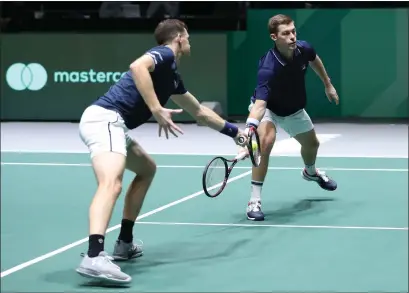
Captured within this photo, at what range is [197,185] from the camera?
980cm

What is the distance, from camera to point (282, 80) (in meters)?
8.16

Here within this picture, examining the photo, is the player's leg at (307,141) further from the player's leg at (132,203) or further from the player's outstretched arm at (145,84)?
the player's outstretched arm at (145,84)

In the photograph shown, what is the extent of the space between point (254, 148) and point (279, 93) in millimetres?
1001

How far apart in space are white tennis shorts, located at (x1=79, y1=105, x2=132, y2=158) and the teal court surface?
80cm

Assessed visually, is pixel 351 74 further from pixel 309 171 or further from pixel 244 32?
pixel 309 171

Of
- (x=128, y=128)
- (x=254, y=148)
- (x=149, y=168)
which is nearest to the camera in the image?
(x=128, y=128)

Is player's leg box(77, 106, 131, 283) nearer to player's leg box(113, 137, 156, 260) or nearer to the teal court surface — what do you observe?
the teal court surface

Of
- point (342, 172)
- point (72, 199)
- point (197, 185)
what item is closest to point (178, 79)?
point (72, 199)

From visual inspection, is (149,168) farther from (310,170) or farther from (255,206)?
(310,170)

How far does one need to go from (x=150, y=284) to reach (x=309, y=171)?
374cm

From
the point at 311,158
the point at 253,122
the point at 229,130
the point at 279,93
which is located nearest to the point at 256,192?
the point at 253,122

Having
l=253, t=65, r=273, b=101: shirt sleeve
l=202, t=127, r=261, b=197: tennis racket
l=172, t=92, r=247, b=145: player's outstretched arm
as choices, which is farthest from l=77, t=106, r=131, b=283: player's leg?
l=253, t=65, r=273, b=101: shirt sleeve

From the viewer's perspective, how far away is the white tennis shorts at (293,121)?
27.3ft

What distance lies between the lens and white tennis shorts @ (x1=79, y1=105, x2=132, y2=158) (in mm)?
5895
